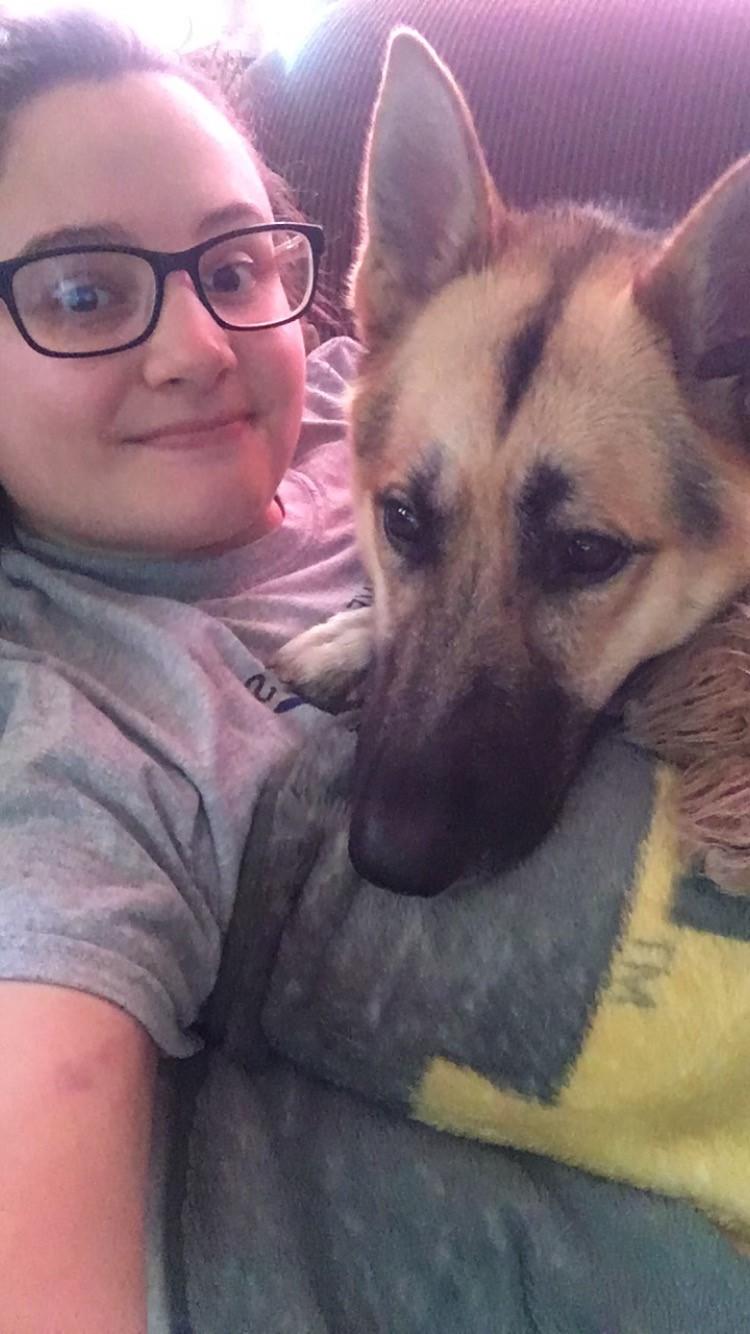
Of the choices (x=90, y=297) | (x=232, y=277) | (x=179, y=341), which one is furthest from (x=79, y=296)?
(x=232, y=277)

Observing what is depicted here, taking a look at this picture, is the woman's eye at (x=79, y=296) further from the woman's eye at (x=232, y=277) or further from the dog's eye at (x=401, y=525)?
the dog's eye at (x=401, y=525)

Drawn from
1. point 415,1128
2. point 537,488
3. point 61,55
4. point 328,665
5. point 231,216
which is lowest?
point 415,1128

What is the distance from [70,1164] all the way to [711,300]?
1.01m

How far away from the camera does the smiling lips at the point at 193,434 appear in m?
1.33

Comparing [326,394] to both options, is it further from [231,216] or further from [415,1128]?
[415,1128]

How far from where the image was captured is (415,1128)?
1.03 metres

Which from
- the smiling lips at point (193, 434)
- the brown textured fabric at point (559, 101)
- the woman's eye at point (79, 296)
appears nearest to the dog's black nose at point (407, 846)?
the smiling lips at point (193, 434)

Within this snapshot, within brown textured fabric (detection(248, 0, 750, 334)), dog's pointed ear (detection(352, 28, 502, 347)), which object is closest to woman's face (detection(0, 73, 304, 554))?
dog's pointed ear (detection(352, 28, 502, 347))

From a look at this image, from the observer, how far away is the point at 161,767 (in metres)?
1.13

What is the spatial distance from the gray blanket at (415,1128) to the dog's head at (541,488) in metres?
0.11

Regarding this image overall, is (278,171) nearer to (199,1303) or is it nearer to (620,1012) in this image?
(620,1012)

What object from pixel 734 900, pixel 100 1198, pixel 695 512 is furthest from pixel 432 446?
pixel 100 1198

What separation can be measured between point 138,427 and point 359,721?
1.42 ft

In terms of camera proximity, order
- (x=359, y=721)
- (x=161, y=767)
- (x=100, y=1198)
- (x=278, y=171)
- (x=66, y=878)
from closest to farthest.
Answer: (x=100, y=1198) → (x=66, y=878) → (x=161, y=767) → (x=359, y=721) → (x=278, y=171)
